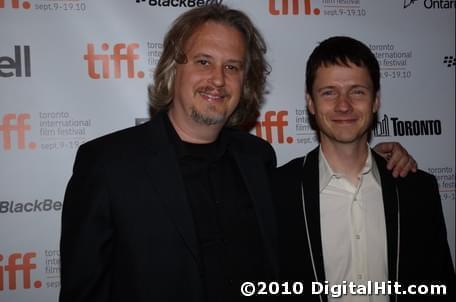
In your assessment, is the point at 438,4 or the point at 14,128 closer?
the point at 14,128

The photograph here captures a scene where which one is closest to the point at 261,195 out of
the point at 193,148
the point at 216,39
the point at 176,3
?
the point at 193,148

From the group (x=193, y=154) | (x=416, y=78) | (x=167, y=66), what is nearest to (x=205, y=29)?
(x=167, y=66)

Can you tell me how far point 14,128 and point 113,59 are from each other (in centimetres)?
76

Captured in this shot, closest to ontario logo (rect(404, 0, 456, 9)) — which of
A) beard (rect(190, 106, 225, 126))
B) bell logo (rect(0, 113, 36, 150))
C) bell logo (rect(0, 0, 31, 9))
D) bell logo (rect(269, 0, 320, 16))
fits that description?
bell logo (rect(269, 0, 320, 16))

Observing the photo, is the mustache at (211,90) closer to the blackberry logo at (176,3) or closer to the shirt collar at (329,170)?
the shirt collar at (329,170)

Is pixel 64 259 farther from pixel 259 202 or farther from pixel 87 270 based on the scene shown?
pixel 259 202

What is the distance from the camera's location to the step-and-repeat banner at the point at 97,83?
238 centimetres

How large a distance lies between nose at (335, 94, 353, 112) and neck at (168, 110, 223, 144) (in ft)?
1.89

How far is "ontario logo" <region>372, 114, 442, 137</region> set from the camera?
2820 mm

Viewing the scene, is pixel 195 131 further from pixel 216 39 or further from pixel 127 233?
pixel 127 233

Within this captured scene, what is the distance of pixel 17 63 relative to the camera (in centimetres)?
238

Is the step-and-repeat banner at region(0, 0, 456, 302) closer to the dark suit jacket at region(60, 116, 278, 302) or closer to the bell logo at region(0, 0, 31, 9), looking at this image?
the bell logo at region(0, 0, 31, 9)

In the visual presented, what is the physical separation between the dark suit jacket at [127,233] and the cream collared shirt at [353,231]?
64 cm

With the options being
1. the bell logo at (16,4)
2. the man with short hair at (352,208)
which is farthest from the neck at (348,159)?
the bell logo at (16,4)
